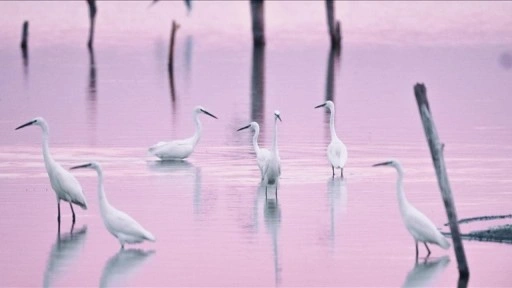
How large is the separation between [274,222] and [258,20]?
130 feet

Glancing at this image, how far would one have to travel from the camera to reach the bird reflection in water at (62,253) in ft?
48.5

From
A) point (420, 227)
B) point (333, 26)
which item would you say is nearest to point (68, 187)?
point (420, 227)

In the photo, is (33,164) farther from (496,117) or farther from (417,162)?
(496,117)

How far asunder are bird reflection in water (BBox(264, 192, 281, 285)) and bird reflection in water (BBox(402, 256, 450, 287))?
4.03 ft

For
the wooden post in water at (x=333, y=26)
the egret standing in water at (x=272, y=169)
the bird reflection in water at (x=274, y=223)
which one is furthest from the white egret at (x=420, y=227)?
the wooden post in water at (x=333, y=26)

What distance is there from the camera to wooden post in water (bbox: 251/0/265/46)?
56125 mm

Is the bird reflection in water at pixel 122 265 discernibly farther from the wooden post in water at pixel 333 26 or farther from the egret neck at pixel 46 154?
the wooden post in water at pixel 333 26

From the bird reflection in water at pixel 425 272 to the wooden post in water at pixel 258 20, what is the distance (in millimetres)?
40992

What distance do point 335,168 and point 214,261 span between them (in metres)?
7.08

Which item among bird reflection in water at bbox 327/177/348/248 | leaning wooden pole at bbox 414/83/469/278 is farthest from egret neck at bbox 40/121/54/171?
leaning wooden pole at bbox 414/83/469/278

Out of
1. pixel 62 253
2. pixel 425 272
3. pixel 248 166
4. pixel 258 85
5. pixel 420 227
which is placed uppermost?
pixel 258 85

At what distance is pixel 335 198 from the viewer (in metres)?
19.6

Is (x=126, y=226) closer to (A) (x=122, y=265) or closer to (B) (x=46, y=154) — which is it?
(A) (x=122, y=265)

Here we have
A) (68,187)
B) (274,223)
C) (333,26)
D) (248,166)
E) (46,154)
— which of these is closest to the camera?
(68,187)
